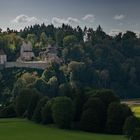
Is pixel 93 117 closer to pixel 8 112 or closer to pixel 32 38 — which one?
pixel 8 112

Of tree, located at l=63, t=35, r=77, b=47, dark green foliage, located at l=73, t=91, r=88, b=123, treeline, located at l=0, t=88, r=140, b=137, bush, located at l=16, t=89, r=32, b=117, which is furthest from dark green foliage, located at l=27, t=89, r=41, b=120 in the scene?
tree, located at l=63, t=35, r=77, b=47

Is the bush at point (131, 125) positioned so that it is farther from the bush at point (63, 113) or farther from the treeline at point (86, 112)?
the bush at point (63, 113)

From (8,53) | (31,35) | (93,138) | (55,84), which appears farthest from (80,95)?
(31,35)

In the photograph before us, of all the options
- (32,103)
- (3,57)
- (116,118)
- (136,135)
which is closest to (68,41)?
(3,57)

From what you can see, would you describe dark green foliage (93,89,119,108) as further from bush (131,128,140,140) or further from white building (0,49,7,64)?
white building (0,49,7,64)

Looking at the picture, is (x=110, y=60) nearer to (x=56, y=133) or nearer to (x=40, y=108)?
(x=40, y=108)
